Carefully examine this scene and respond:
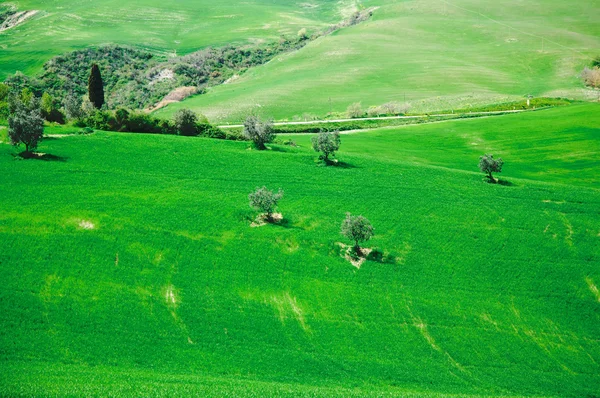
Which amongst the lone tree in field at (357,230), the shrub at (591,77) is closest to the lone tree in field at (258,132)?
the lone tree in field at (357,230)

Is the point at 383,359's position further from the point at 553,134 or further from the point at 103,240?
the point at 553,134


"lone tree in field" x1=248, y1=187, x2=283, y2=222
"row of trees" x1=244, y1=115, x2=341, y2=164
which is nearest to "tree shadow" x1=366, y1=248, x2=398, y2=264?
"lone tree in field" x1=248, y1=187, x2=283, y2=222

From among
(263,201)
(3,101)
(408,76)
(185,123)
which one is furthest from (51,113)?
(408,76)

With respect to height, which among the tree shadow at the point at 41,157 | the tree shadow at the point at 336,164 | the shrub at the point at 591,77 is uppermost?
the shrub at the point at 591,77

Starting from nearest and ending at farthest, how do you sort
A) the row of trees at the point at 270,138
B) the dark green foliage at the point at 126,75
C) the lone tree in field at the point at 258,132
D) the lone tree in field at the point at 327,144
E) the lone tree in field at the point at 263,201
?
the lone tree in field at the point at 263,201
the lone tree in field at the point at 327,144
the row of trees at the point at 270,138
the lone tree in field at the point at 258,132
the dark green foliage at the point at 126,75

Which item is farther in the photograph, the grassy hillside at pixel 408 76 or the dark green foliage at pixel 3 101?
the grassy hillside at pixel 408 76

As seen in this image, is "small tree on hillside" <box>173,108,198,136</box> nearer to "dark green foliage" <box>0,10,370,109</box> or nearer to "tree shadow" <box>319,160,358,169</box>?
"tree shadow" <box>319,160,358,169</box>

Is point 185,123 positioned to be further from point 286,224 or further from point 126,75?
point 126,75

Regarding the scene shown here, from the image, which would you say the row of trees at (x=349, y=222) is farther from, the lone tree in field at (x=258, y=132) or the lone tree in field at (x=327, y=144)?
the lone tree in field at (x=258, y=132)
